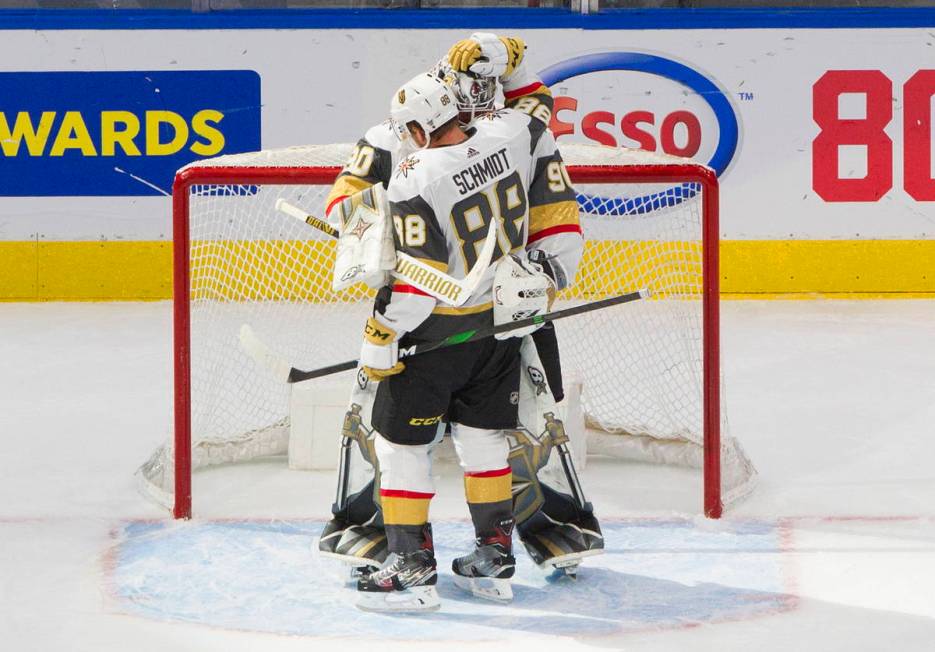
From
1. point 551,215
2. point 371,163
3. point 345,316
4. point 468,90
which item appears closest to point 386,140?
point 371,163

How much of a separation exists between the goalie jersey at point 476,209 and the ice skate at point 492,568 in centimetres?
44

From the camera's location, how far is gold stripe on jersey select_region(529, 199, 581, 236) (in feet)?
10.3

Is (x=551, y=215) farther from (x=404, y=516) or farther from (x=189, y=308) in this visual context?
(x=189, y=308)

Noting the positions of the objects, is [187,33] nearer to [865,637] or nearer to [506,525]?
[506,525]

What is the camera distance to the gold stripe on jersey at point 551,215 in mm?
3127

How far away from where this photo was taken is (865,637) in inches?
114

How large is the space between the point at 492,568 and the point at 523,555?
0.31 meters

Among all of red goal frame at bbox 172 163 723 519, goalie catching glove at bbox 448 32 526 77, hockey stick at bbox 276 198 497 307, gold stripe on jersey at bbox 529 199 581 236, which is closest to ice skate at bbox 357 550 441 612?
hockey stick at bbox 276 198 497 307

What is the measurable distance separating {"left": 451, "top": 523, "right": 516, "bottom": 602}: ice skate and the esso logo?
11.5ft

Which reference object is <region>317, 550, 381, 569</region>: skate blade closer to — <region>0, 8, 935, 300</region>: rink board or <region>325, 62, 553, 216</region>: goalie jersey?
<region>325, 62, 553, 216</region>: goalie jersey

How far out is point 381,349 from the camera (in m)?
2.98

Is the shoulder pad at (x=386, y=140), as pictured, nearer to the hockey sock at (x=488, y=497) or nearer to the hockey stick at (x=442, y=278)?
the hockey stick at (x=442, y=278)

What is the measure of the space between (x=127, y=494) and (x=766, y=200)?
3437 millimetres

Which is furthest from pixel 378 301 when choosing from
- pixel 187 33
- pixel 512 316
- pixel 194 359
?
pixel 187 33
